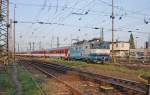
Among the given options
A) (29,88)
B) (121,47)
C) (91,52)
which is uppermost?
(121,47)

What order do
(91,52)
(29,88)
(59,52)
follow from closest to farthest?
1. (29,88)
2. (91,52)
3. (59,52)

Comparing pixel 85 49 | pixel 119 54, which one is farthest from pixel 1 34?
pixel 119 54

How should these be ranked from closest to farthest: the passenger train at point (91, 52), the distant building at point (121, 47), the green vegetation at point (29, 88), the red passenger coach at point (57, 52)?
the green vegetation at point (29, 88) < the passenger train at point (91, 52) < the distant building at point (121, 47) < the red passenger coach at point (57, 52)

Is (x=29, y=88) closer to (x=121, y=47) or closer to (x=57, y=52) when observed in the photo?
(x=121, y=47)

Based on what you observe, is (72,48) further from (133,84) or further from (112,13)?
(133,84)

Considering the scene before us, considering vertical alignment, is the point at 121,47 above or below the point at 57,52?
above

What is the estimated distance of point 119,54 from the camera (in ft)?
193

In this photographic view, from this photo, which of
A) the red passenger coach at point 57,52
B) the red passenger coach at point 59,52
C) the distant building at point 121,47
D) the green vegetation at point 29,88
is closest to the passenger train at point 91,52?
the red passenger coach at point 59,52

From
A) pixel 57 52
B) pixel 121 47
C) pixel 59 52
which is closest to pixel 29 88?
pixel 121 47

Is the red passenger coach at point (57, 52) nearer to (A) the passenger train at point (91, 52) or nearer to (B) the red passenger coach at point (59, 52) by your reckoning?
(B) the red passenger coach at point (59, 52)

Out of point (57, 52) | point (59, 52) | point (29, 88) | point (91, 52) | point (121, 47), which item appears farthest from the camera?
point (57, 52)

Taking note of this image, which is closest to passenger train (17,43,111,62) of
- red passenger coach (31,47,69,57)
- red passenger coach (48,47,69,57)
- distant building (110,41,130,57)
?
red passenger coach (48,47,69,57)

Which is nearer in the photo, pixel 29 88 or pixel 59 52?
pixel 29 88

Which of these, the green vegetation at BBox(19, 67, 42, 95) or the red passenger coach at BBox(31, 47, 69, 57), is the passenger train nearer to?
the red passenger coach at BBox(31, 47, 69, 57)
